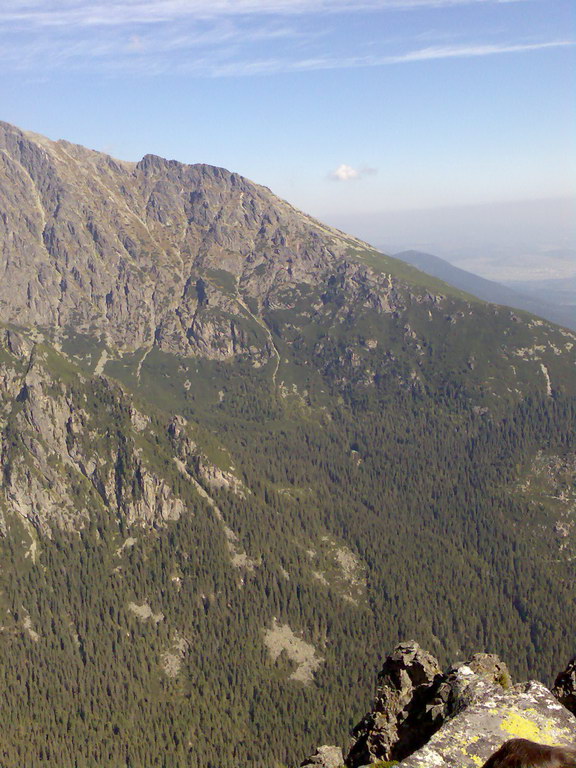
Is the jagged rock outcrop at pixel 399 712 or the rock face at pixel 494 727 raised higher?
the rock face at pixel 494 727

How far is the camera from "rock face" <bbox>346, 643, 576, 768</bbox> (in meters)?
34.0

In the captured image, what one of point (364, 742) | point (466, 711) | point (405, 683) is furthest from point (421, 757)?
point (405, 683)

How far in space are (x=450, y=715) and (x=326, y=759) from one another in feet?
76.0

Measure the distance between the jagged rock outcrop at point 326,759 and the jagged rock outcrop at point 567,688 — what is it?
24.1 meters

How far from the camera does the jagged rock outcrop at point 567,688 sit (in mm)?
44906

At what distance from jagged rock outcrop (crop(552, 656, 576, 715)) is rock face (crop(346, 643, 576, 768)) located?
15.3ft

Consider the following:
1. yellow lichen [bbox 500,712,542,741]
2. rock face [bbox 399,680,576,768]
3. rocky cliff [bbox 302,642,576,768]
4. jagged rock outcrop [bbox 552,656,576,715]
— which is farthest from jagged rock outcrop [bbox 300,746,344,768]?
yellow lichen [bbox 500,712,542,741]

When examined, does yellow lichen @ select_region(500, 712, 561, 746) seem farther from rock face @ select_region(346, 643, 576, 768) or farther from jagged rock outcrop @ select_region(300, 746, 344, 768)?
jagged rock outcrop @ select_region(300, 746, 344, 768)

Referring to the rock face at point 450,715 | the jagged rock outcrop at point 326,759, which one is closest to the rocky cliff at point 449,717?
the rock face at point 450,715

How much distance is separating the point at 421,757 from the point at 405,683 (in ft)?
109

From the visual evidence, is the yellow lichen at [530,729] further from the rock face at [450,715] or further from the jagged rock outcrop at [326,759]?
the jagged rock outcrop at [326,759]

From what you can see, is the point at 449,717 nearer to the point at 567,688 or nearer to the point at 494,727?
the point at 494,727

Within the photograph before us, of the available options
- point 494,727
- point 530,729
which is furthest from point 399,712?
point 530,729

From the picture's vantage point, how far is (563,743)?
33531 mm
